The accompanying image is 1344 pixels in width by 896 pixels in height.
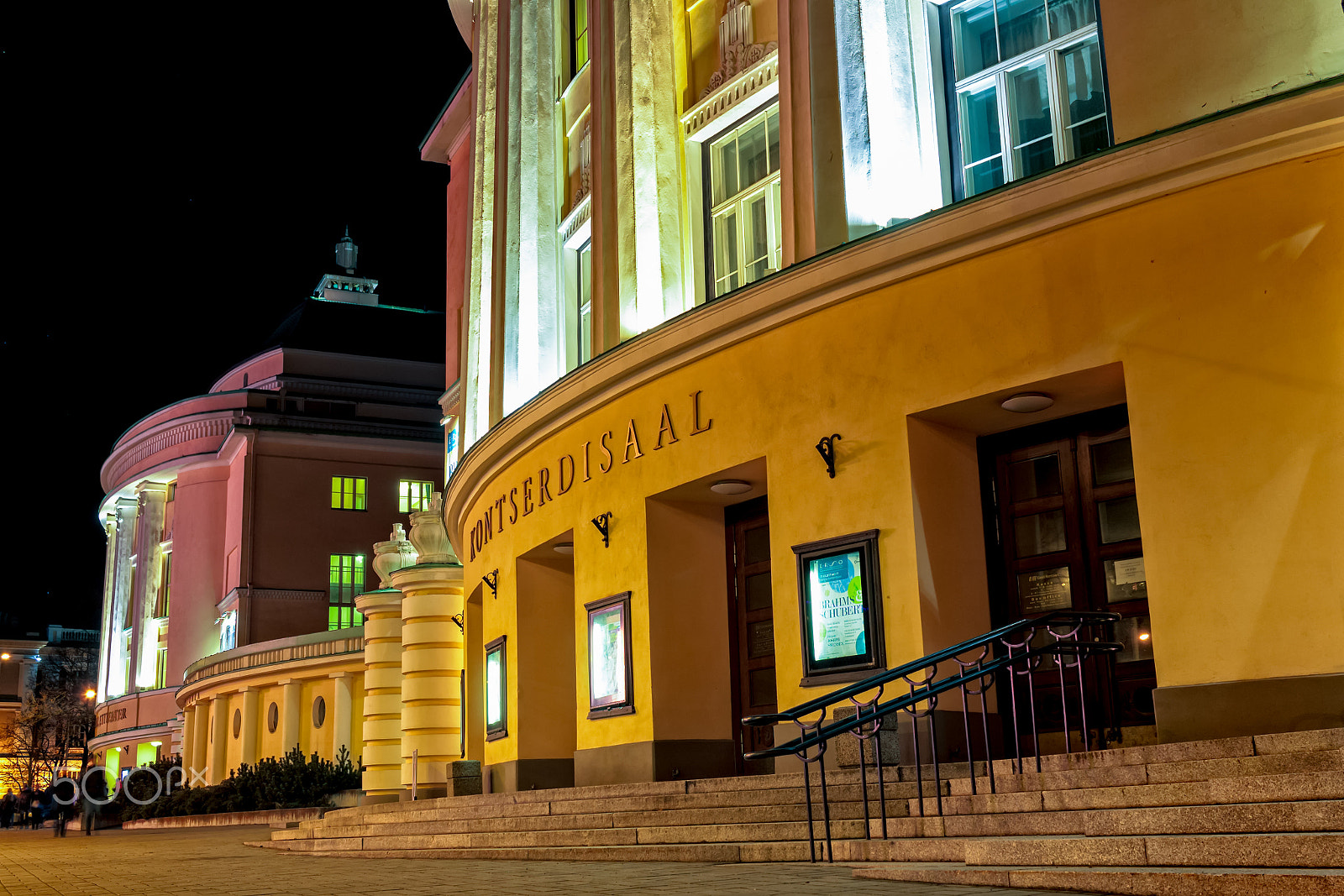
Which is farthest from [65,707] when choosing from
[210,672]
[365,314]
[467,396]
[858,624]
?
[858,624]

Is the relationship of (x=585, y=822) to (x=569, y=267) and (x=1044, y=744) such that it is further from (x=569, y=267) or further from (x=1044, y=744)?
(x=569, y=267)

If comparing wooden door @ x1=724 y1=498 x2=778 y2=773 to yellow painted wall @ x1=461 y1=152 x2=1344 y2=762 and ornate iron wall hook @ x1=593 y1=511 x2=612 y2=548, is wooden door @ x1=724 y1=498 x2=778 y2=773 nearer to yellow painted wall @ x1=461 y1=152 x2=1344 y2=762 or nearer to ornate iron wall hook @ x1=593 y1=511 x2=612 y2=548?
ornate iron wall hook @ x1=593 y1=511 x2=612 y2=548

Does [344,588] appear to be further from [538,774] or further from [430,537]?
[538,774]

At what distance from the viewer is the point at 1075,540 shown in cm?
1265

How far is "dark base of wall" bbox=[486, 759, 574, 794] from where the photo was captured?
19.2m

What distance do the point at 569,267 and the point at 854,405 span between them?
9.95 metres

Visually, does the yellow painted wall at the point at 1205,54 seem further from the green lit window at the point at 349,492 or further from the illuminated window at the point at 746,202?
the green lit window at the point at 349,492

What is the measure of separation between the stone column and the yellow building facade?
17.6 m

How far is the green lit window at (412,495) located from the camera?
167 ft

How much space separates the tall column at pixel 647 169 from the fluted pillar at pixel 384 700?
1124 cm

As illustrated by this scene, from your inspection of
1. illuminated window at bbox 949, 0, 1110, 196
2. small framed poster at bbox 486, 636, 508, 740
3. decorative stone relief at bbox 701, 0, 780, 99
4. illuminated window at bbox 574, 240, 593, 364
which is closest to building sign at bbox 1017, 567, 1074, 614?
illuminated window at bbox 949, 0, 1110, 196

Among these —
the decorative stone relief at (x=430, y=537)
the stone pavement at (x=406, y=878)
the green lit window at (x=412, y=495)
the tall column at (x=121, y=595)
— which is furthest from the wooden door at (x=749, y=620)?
the tall column at (x=121, y=595)

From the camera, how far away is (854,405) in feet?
43.2

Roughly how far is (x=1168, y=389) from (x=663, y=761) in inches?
294
